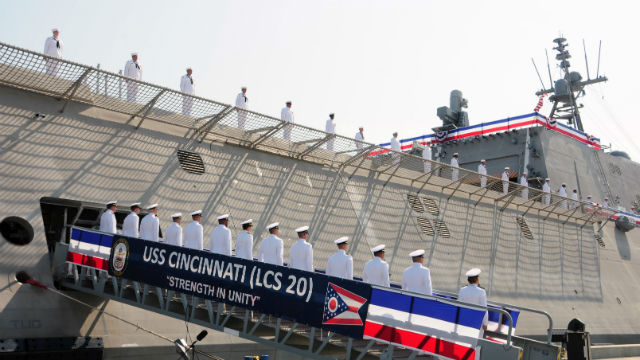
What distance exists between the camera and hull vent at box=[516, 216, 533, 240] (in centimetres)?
2223

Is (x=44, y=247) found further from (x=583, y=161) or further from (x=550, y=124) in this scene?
(x=583, y=161)

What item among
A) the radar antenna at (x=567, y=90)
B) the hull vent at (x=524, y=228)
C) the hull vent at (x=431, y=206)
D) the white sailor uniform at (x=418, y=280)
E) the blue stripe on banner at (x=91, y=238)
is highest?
the radar antenna at (x=567, y=90)

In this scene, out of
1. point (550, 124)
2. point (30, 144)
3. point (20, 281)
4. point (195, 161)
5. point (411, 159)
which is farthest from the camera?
point (550, 124)

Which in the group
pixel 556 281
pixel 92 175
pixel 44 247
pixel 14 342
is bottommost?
pixel 14 342

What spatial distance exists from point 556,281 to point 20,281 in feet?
63.9

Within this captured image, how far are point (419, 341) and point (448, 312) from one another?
476 mm

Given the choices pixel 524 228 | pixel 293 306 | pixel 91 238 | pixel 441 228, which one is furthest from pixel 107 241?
pixel 524 228

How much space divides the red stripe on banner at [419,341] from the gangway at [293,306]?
11mm

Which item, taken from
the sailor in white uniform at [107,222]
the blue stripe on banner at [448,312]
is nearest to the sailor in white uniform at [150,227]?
the sailor in white uniform at [107,222]

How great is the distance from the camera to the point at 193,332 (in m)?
10.9

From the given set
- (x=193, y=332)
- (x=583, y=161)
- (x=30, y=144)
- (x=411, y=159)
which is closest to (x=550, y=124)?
(x=583, y=161)

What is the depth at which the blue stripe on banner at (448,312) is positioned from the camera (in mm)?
5621

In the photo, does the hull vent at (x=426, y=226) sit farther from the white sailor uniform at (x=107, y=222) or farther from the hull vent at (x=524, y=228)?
the white sailor uniform at (x=107, y=222)

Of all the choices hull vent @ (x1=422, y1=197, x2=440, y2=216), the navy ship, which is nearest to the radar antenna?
the navy ship
